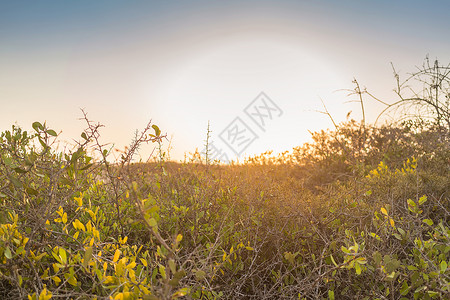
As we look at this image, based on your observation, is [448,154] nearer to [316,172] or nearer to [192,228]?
[316,172]

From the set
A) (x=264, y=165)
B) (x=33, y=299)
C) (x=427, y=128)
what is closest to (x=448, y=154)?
(x=427, y=128)

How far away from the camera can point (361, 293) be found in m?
2.37

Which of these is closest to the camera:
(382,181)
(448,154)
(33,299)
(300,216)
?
(33,299)

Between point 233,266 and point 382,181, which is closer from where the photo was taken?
point 233,266

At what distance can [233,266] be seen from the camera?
2516 mm

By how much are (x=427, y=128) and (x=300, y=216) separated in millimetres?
4976

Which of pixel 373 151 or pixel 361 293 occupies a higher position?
pixel 373 151

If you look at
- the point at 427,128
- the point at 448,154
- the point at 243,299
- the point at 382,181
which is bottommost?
the point at 243,299

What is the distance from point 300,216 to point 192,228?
1.00 metres

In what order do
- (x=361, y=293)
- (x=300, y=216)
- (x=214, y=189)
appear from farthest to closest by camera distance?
(x=214, y=189)
(x=300, y=216)
(x=361, y=293)

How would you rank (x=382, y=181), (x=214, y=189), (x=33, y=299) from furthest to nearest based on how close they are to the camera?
(x=382, y=181) → (x=214, y=189) → (x=33, y=299)

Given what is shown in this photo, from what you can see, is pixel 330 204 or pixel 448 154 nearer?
pixel 330 204

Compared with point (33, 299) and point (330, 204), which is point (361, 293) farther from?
point (33, 299)

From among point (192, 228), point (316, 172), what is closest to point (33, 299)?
point (192, 228)
